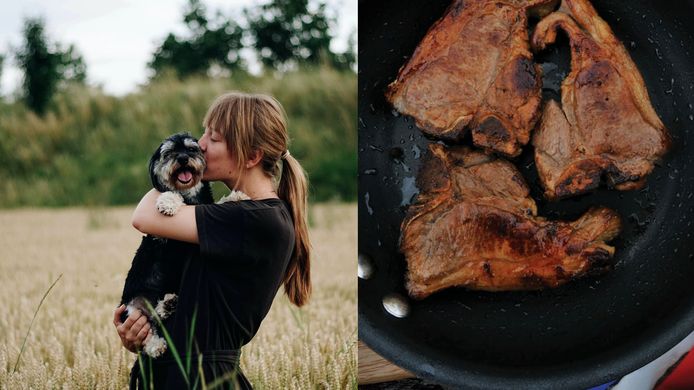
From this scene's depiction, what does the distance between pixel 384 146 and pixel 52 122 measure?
33.2 inches

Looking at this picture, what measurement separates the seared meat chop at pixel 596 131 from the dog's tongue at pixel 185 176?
3.25 feet

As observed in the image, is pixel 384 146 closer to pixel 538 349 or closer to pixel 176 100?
pixel 176 100

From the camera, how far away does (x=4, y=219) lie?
1811mm

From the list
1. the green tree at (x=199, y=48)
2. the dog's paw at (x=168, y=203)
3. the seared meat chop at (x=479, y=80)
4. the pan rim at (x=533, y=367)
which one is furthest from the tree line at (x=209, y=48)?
the pan rim at (x=533, y=367)

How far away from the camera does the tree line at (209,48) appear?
1.50m

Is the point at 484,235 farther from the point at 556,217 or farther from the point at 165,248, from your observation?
the point at 165,248

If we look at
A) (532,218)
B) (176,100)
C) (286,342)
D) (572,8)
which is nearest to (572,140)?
(532,218)

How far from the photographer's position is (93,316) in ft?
5.33

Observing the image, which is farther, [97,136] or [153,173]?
[97,136]

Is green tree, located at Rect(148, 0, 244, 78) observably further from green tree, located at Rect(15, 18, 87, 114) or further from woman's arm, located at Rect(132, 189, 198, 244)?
woman's arm, located at Rect(132, 189, 198, 244)

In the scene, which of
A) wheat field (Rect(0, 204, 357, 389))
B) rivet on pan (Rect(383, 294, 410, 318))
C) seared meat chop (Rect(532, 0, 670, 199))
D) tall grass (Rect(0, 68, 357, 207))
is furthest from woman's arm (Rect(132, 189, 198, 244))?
seared meat chop (Rect(532, 0, 670, 199))

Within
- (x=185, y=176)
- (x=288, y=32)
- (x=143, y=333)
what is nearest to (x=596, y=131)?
(x=288, y=32)

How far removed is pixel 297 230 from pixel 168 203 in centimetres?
28

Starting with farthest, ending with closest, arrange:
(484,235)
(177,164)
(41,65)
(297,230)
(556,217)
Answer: (556,217) < (484,235) < (41,65) < (297,230) < (177,164)
